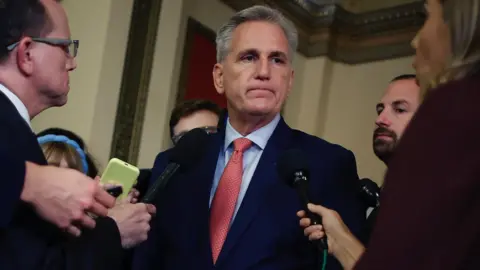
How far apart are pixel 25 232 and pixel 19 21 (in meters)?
→ 0.38

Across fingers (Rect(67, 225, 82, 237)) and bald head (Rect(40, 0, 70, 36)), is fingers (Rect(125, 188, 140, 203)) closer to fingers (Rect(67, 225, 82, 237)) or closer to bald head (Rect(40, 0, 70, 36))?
fingers (Rect(67, 225, 82, 237))

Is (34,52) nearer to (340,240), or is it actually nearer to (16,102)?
(16,102)

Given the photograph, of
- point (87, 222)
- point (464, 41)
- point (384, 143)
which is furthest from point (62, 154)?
point (464, 41)

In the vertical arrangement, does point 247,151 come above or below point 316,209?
above

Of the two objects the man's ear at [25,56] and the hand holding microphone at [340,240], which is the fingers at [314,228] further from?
the man's ear at [25,56]

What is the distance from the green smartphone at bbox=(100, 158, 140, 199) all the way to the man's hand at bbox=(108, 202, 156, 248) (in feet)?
0.16

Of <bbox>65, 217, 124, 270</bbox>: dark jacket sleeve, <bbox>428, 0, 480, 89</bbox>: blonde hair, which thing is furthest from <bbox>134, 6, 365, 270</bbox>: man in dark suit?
<bbox>428, 0, 480, 89</bbox>: blonde hair

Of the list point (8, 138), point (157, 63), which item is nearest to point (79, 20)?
point (157, 63)

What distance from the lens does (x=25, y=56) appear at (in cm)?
125

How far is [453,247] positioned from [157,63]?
3077 millimetres

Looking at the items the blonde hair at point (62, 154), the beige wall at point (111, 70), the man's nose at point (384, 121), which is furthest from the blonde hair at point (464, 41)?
the beige wall at point (111, 70)

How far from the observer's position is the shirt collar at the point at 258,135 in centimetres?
167

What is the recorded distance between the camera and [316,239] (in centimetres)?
128

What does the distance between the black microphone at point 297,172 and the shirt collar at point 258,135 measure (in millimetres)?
270
